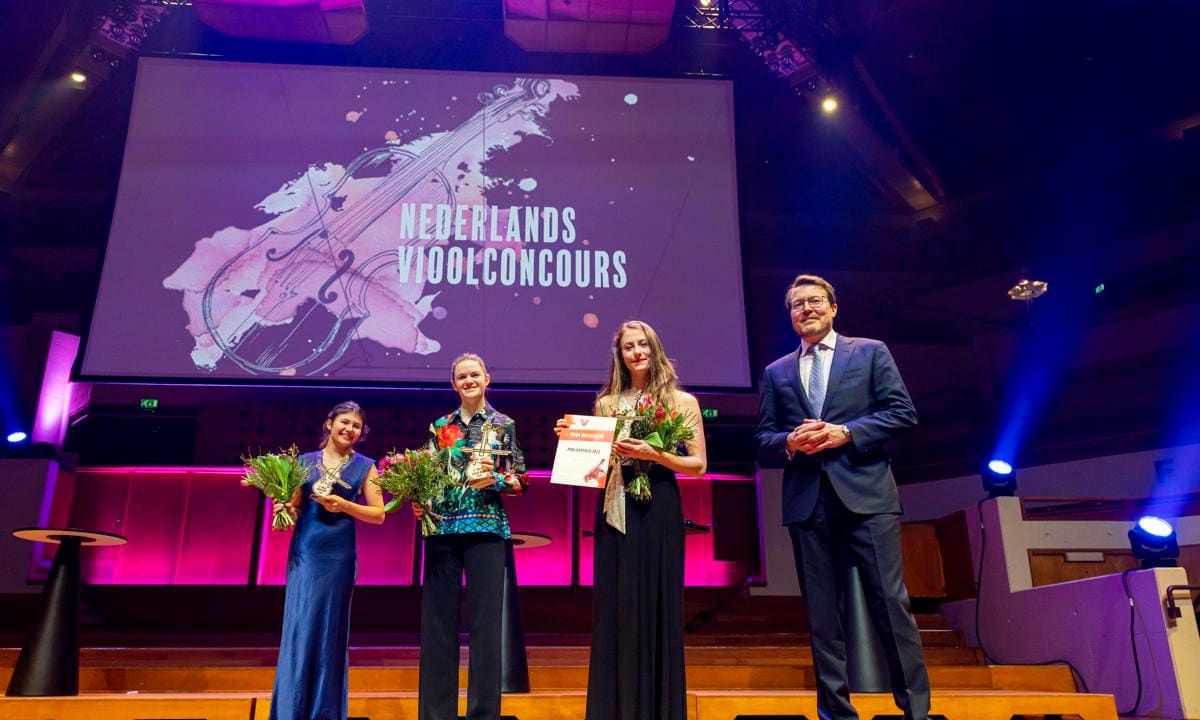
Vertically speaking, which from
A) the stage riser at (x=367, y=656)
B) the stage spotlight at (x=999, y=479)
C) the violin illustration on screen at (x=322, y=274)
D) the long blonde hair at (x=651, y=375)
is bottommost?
the stage riser at (x=367, y=656)

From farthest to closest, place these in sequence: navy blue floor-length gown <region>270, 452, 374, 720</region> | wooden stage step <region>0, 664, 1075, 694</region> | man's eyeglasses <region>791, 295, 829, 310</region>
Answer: wooden stage step <region>0, 664, 1075, 694</region>, navy blue floor-length gown <region>270, 452, 374, 720</region>, man's eyeglasses <region>791, 295, 829, 310</region>

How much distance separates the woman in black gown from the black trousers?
406mm

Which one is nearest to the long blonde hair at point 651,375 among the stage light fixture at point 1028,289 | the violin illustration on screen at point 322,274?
the violin illustration on screen at point 322,274

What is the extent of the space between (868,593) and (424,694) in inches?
55.7

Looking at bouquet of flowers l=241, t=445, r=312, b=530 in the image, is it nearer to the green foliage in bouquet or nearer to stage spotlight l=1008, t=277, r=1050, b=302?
the green foliage in bouquet

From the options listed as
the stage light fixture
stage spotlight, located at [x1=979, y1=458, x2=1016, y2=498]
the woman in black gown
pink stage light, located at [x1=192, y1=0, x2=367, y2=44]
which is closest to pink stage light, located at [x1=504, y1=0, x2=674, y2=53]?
pink stage light, located at [x1=192, y1=0, x2=367, y2=44]

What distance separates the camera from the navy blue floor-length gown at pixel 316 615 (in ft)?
10.3

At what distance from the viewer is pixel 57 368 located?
8141mm

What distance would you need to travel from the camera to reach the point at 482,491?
2932 mm

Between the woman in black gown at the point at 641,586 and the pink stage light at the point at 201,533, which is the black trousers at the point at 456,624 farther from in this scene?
the pink stage light at the point at 201,533

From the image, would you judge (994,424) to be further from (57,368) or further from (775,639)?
(57,368)

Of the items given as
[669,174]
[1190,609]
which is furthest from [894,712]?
[669,174]

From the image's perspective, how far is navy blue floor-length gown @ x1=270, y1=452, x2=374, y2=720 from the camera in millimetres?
3137

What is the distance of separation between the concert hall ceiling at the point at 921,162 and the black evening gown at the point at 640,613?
356 cm
